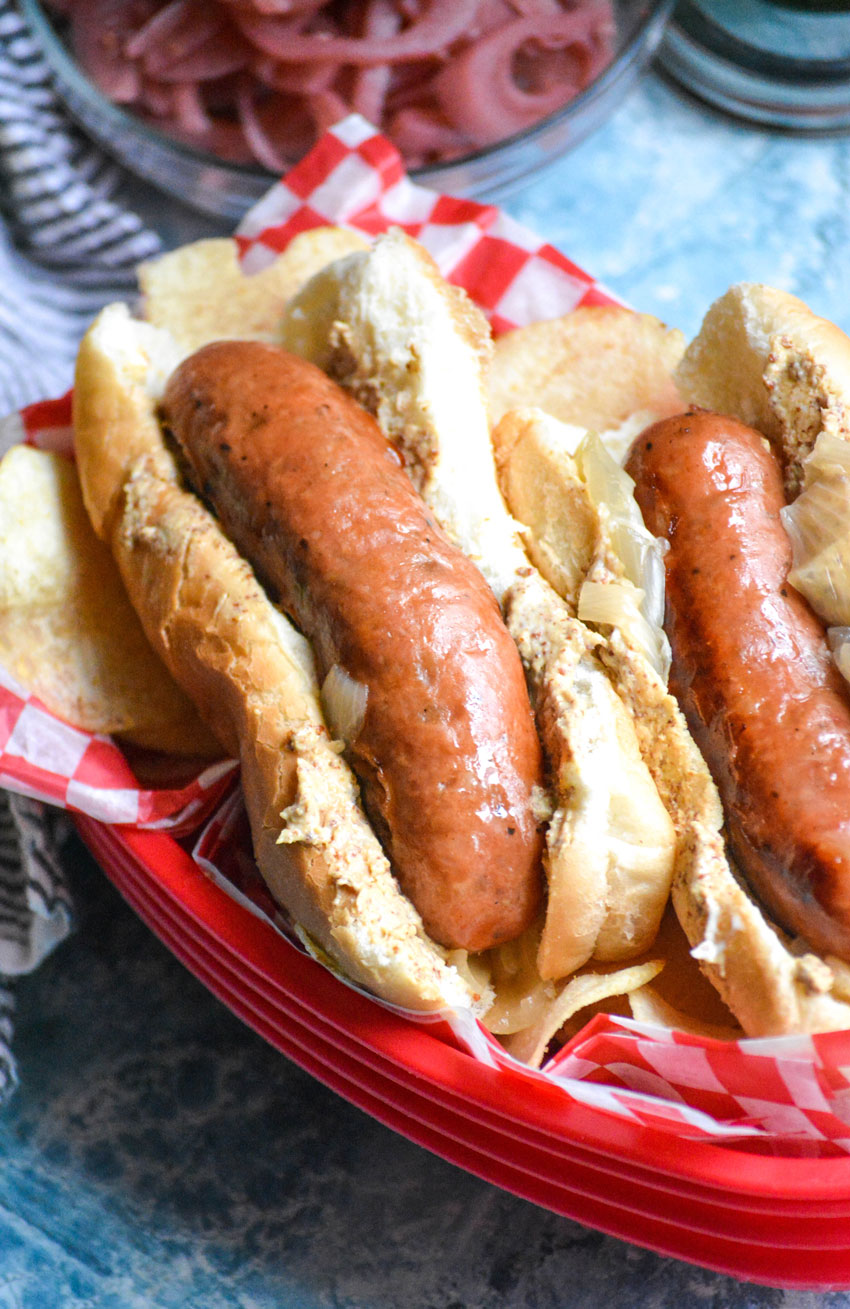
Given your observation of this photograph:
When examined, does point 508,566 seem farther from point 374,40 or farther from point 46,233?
point 46,233

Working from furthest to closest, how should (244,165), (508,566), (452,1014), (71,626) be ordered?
(244,165) < (71,626) < (508,566) < (452,1014)

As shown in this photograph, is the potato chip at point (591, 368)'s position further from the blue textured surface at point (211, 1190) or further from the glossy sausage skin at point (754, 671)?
the blue textured surface at point (211, 1190)

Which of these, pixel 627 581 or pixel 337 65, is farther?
pixel 337 65

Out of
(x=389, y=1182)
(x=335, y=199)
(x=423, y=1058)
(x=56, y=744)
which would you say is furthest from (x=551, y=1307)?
(x=335, y=199)

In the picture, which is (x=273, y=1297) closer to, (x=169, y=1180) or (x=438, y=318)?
(x=169, y=1180)

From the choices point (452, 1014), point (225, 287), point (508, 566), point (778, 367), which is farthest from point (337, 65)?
point (452, 1014)

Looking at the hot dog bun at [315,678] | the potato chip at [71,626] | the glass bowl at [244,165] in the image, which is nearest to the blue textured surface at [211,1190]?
the potato chip at [71,626]
